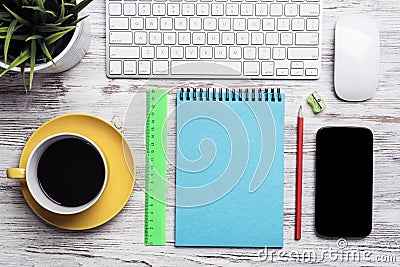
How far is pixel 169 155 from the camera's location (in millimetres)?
953

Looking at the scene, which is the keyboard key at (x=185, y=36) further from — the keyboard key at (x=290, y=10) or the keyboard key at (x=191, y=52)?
the keyboard key at (x=290, y=10)

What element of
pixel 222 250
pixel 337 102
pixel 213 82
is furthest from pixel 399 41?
pixel 222 250

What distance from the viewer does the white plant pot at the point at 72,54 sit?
2.84 feet

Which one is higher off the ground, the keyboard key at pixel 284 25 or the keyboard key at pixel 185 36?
the keyboard key at pixel 284 25

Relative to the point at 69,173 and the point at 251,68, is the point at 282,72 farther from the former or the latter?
the point at 69,173

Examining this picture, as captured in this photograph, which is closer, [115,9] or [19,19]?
[19,19]

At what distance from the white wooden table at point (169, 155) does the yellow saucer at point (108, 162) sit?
0.06 feet

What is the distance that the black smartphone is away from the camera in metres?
0.94

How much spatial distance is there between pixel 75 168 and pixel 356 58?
434 millimetres

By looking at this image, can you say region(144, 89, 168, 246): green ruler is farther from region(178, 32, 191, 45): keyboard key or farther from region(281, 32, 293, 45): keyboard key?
region(281, 32, 293, 45): keyboard key

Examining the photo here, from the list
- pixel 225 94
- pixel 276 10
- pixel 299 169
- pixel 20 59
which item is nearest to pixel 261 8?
pixel 276 10

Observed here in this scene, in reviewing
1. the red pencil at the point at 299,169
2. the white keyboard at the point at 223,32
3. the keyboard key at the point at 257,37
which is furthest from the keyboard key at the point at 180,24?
the red pencil at the point at 299,169

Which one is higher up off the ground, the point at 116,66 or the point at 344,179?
the point at 116,66

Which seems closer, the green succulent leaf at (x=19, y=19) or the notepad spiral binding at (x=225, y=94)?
the green succulent leaf at (x=19, y=19)
